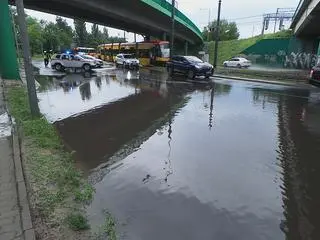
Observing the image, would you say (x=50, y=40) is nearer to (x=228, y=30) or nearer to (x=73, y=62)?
(x=228, y=30)

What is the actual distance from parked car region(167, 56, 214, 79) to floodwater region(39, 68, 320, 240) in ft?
44.4

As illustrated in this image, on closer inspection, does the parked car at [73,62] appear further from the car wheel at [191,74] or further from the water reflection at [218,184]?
the water reflection at [218,184]

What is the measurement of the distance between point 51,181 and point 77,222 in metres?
1.47

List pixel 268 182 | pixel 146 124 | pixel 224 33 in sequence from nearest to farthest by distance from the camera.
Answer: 1. pixel 268 182
2. pixel 146 124
3. pixel 224 33

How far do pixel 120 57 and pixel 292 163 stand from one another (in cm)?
3820

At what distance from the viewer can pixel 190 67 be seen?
2727 centimetres

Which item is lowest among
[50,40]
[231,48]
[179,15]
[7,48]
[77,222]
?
[77,222]

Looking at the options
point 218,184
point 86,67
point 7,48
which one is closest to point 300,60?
point 86,67

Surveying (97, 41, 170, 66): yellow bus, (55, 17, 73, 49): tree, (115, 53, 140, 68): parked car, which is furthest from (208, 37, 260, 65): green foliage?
(55, 17, 73, 49): tree

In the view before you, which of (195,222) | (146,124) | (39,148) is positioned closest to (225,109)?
(146,124)

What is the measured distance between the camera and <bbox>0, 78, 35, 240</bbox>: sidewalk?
3.99 meters

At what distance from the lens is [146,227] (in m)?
4.53

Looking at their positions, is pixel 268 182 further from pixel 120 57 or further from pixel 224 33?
pixel 224 33

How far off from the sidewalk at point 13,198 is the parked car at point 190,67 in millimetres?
20896
